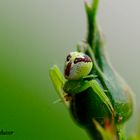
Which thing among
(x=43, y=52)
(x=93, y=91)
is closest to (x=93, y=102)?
(x=93, y=91)

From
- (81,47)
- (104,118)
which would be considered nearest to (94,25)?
(81,47)

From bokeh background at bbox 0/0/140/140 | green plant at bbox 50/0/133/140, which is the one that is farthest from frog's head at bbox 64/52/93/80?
bokeh background at bbox 0/0/140/140

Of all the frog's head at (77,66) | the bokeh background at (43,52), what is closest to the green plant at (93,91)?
the frog's head at (77,66)

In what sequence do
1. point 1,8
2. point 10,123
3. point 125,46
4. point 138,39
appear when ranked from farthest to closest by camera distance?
point 125,46 → point 138,39 → point 1,8 → point 10,123

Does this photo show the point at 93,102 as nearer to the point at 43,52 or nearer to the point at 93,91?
the point at 93,91

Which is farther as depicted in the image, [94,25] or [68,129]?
[68,129]

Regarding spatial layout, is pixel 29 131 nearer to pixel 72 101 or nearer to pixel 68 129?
pixel 68 129

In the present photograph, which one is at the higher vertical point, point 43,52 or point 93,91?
point 93,91

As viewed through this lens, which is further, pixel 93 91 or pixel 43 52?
pixel 43 52
